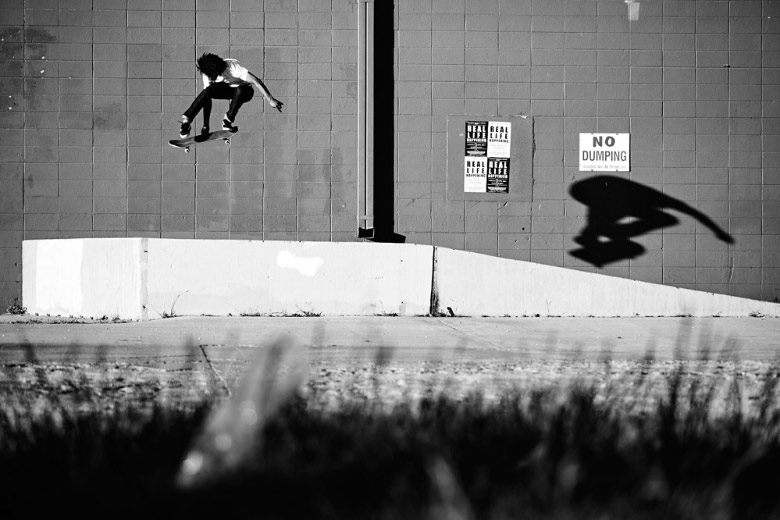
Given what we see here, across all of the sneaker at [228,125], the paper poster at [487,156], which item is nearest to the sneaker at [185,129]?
the sneaker at [228,125]

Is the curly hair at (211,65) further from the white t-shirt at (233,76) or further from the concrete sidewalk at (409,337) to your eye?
the concrete sidewalk at (409,337)

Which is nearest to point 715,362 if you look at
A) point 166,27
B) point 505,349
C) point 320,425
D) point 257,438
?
point 505,349

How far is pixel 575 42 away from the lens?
12109mm

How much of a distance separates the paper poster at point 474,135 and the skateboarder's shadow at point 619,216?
1.38m

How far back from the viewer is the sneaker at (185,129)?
1179 cm

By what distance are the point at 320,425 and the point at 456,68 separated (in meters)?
9.33

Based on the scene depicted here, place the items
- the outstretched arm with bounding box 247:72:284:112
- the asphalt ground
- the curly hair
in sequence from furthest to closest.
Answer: the outstretched arm with bounding box 247:72:284:112, the curly hair, the asphalt ground

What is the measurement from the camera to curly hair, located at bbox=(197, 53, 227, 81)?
38.7 ft

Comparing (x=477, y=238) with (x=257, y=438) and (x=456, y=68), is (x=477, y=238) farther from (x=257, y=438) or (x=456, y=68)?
(x=257, y=438)

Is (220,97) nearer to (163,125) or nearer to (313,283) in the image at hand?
(163,125)

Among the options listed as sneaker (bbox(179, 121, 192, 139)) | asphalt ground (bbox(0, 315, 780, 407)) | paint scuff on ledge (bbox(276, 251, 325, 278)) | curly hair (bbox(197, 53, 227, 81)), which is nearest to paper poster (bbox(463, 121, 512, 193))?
asphalt ground (bbox(0, 315, 780, 407))

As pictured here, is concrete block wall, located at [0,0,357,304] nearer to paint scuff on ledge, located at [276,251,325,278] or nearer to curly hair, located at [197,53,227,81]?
curly hair, located at [197,53,227,81]

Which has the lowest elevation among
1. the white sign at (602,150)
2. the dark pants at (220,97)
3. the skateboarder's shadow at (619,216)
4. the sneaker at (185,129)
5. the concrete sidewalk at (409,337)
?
the concrete sidewalk at (409,337)

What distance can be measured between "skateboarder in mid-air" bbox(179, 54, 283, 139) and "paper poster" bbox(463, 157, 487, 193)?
2598 millimetres
